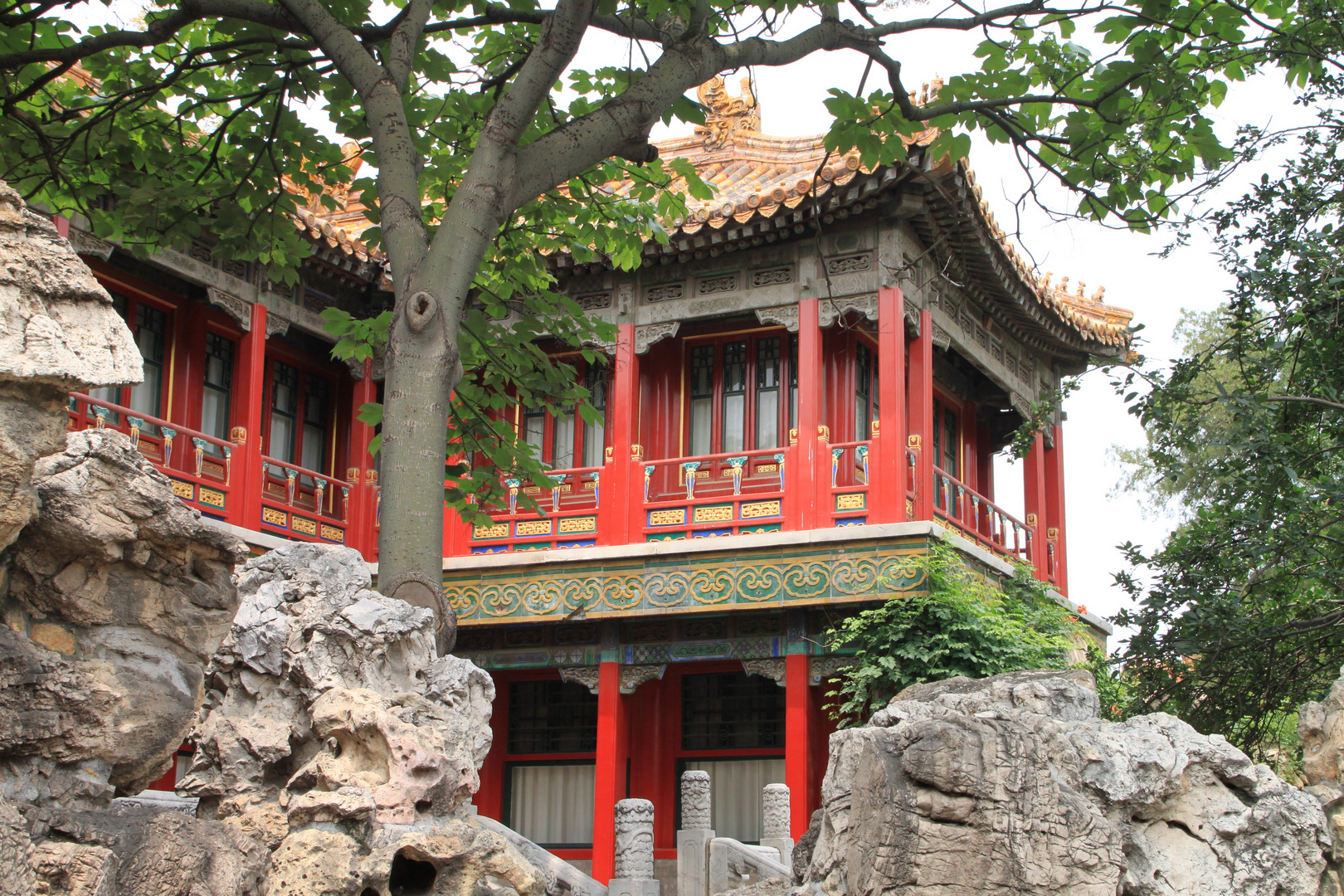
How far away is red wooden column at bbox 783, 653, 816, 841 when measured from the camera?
38.1 ft

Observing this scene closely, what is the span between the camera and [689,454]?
14.1 metres

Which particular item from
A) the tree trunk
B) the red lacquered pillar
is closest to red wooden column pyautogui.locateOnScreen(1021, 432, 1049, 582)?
the red lacquered pillar

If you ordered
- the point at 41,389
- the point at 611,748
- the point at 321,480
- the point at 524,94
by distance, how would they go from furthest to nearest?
the point at 321,480 < the point at 611,748 < the point at 524,94 < the point at 41,389

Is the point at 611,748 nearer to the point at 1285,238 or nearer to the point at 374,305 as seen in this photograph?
the point at 374,305

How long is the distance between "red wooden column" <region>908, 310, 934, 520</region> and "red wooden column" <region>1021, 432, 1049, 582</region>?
100 inches

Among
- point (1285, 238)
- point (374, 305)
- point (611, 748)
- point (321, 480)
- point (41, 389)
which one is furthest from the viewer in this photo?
point (374, 305)

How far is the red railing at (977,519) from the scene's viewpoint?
13.7 m

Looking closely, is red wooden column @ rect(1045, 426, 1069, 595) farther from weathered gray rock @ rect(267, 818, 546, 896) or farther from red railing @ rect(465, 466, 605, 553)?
weathered gray rock @ rect(267, 818, 546, 896)

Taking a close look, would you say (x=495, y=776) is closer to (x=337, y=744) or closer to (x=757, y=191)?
(x=757, y=191)

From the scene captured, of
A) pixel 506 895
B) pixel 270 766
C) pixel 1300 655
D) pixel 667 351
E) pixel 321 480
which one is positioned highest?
pixel 667 351

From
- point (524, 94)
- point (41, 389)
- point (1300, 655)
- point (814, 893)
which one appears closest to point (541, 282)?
point (524, 94)

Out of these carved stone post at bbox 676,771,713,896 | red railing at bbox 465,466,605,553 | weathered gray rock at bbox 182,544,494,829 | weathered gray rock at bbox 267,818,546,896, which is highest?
red railing at bbox 465,466,605,553

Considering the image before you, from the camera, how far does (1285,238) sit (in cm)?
813

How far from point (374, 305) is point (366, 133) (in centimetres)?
761
